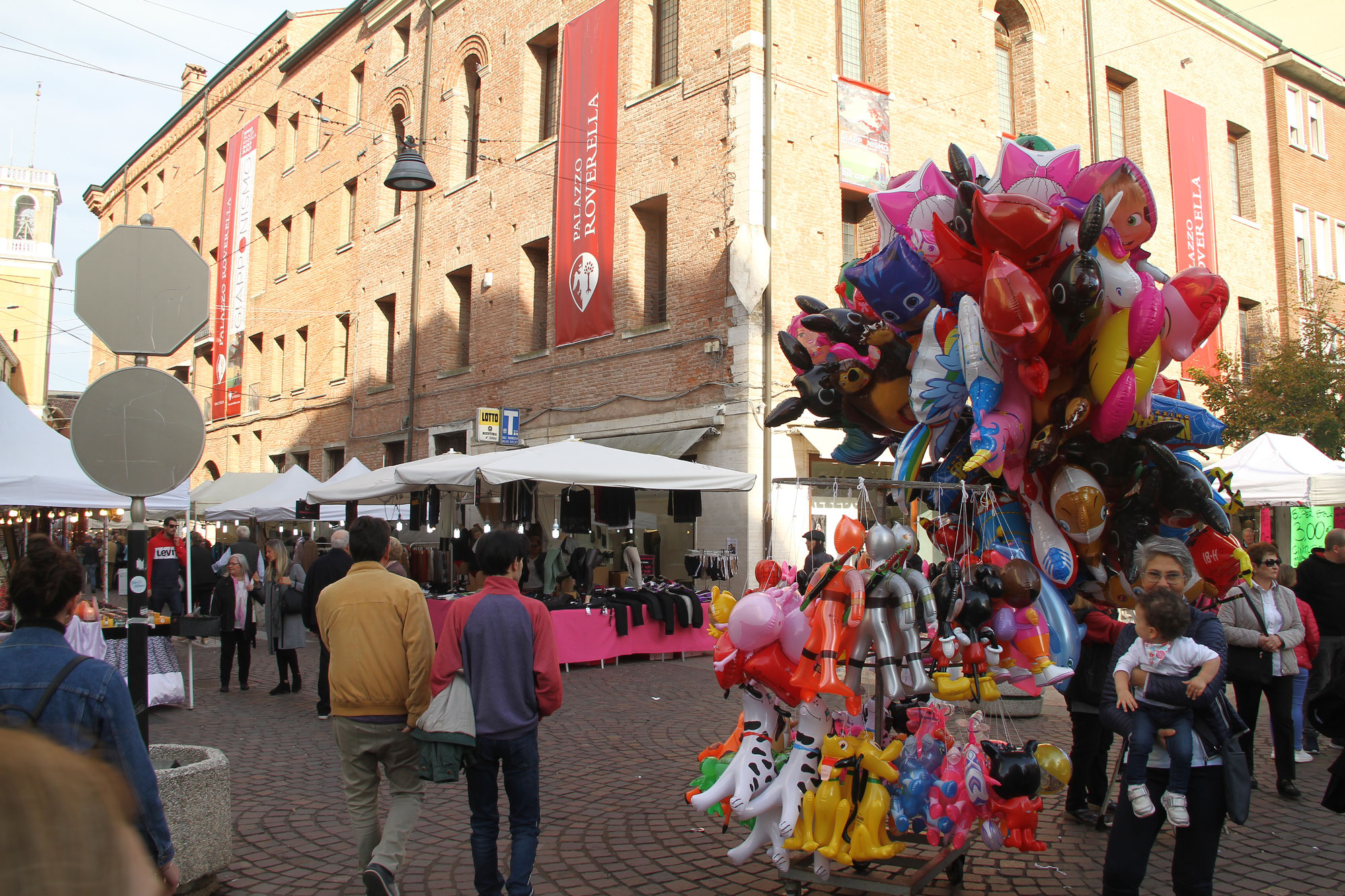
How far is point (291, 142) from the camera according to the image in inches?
1101

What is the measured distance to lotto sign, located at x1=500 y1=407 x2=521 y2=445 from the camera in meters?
17.0

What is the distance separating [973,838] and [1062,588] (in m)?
1.49

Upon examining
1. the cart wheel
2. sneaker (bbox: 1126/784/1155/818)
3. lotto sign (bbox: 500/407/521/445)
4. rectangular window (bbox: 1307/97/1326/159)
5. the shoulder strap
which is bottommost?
the cart wheel

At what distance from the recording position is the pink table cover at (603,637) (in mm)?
11406

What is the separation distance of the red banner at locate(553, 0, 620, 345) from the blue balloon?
1088 centimetres

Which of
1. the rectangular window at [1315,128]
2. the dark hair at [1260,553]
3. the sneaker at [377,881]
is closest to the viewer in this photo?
the sneaker at [377,881]

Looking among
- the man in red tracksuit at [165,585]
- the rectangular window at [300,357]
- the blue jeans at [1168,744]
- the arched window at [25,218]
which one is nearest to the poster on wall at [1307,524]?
the blue jeans at [1168,744]

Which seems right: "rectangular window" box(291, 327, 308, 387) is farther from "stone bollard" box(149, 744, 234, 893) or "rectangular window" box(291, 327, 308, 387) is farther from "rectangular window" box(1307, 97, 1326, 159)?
"rectangular window" box(1307, 97, 1326, 159)

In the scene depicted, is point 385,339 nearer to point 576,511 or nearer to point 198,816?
point 576,511

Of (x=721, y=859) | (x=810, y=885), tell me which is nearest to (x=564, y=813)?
(x=721, y=859)

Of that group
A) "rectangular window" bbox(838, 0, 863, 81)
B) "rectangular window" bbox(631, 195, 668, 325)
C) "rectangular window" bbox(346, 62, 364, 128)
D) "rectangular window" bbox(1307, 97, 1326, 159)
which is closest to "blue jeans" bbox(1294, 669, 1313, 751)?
"rectangular window" bbox(631, 195, 668, 325)

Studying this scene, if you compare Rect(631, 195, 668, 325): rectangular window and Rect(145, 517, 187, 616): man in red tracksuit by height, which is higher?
Rect(631, 195, 668, 325): rectangular window

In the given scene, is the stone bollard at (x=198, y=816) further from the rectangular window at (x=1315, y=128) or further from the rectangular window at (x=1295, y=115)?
the rectangular window at (x=1315, y=128)

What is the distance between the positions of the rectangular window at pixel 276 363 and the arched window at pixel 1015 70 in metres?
20.4
